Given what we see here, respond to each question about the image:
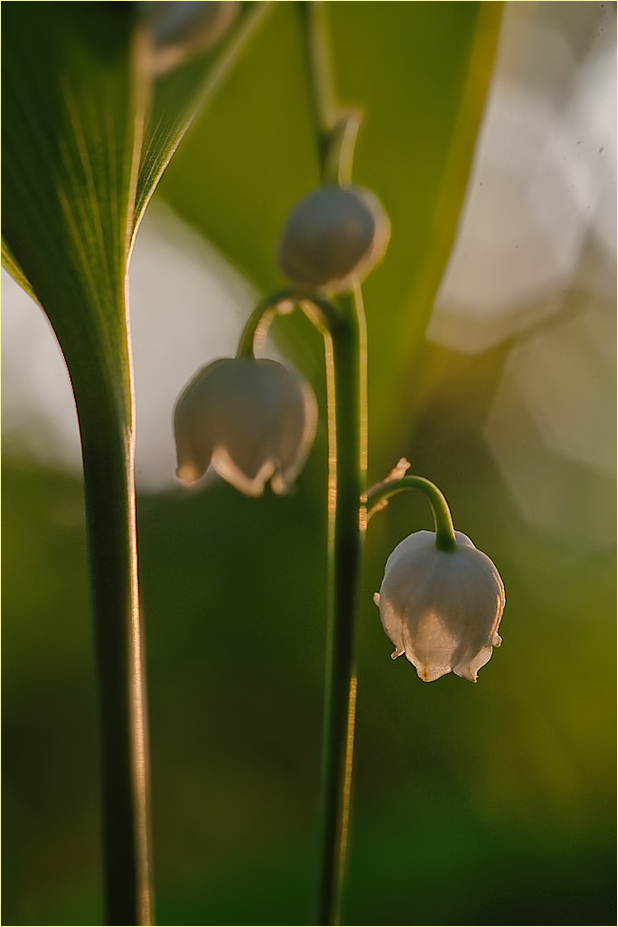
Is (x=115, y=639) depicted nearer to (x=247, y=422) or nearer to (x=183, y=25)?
(x=247, y=422)

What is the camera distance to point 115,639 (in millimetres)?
487

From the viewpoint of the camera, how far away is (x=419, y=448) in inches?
78.6

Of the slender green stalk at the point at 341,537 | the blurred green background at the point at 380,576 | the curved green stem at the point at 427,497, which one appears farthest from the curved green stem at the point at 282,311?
the blurred green background at the point at 380,576

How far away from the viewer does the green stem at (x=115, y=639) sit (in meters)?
0.48

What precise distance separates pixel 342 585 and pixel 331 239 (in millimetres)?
216

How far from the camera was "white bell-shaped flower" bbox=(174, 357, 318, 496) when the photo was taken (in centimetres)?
63

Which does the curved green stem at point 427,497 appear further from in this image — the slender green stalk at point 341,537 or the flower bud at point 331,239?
the flower bud at point 331,239

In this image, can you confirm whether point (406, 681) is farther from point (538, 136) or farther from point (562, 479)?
point (538, 136)

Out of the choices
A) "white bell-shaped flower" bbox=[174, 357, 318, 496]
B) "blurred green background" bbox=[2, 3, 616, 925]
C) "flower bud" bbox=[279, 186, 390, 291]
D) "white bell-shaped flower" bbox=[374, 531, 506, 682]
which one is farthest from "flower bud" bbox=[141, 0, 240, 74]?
"blurred green background" bbox=[2, 3, 616, 925]

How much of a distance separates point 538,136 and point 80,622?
1507 mm

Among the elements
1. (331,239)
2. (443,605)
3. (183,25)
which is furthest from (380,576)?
(183,25)

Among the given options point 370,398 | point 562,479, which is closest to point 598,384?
point 562,479

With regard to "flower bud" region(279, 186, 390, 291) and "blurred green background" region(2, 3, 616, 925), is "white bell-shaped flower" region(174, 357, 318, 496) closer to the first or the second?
"flower bud" region(279, 186, 390, 291)

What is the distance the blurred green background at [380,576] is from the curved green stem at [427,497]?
57 centimetres
